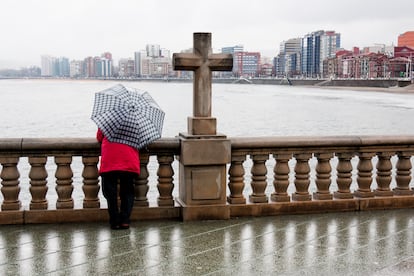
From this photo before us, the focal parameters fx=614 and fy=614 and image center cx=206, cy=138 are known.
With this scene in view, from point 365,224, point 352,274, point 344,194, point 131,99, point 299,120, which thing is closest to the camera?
point 352,274

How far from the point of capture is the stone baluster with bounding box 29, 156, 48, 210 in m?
6.88

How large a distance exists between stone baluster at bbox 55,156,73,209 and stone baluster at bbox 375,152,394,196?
3857 mm

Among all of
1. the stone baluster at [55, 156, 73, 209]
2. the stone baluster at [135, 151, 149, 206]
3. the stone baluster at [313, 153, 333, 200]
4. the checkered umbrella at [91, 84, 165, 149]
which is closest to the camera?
the checkered umbrella at [91, 84, 165, 149]

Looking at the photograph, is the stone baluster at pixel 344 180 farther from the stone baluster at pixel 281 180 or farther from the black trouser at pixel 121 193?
the black trouser at pixel 121 193

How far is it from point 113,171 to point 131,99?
78 centimetres

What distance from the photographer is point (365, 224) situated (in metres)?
6.96

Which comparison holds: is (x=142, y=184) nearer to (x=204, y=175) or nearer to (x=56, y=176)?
(x=204, y=175)

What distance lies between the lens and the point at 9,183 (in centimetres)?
688

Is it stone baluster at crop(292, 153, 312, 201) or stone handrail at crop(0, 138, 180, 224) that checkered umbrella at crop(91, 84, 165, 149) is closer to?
stone handrail at crop(0, 138, 180, 224)

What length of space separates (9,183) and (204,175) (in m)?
2.19

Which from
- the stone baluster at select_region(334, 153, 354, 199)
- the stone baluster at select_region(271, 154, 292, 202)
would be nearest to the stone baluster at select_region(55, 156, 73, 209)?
the stone baluster at select_region(271, 154, 292, 202)

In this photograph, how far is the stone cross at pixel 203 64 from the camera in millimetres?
6961

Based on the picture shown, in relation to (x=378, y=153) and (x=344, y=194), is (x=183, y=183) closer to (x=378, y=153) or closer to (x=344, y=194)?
(x=344, y=194)

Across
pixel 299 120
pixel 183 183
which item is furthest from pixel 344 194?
pixel 299 120
